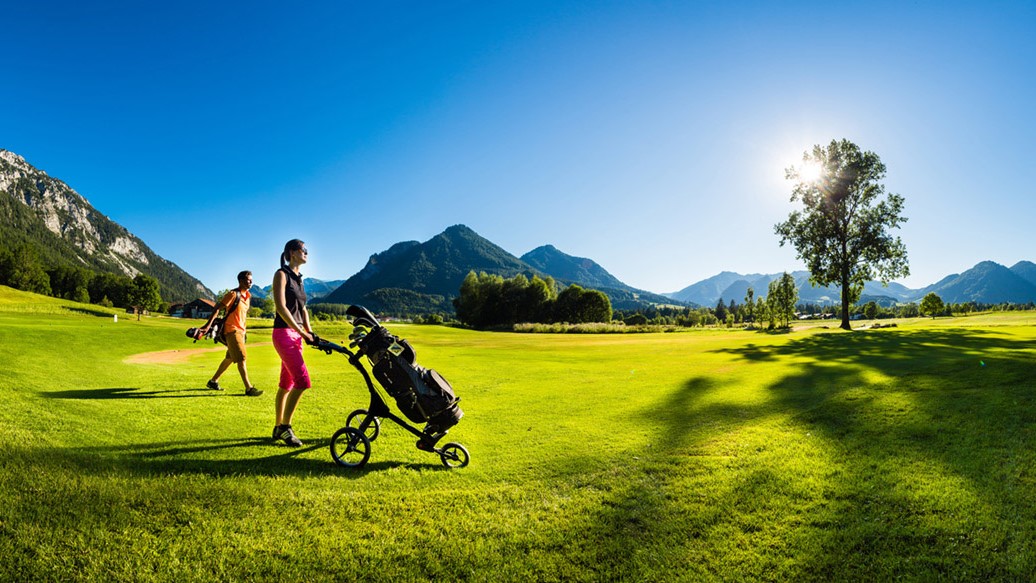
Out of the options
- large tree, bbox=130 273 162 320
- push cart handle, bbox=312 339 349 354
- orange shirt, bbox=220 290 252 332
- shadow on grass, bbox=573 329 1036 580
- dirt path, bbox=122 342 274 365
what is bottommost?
dirt path, bbox=122 342 274 365

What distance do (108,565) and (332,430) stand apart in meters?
4.20

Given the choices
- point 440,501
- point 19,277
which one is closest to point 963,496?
point 440,501

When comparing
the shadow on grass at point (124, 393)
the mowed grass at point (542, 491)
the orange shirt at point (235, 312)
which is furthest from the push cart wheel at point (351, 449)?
the orange shirt at point (235, 312)

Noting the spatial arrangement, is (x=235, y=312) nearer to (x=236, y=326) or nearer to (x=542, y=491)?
(x=236, y=326)

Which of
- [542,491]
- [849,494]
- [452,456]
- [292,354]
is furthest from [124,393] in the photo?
[849,494]

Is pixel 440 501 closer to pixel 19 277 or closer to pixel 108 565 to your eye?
pixel 108 565

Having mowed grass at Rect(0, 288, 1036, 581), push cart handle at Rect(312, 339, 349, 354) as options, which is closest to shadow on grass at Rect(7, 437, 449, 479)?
mowed grass at Rect(0, 288, 1036, 581)

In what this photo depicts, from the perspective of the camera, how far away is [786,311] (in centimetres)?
7062

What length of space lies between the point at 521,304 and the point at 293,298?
76560 millimetres

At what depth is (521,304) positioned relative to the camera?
82938 mm

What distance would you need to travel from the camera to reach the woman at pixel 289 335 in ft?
20.4

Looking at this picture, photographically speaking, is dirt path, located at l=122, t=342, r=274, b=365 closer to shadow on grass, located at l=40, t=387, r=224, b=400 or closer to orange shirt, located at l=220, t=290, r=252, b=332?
shadow on grass, located at l=40, t=387, r=224, b=400

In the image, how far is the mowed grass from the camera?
344cm

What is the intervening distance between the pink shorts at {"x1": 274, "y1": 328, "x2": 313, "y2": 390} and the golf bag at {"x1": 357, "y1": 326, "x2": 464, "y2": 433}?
1.52 m
